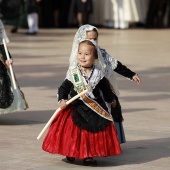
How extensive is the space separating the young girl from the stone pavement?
0.17 metres

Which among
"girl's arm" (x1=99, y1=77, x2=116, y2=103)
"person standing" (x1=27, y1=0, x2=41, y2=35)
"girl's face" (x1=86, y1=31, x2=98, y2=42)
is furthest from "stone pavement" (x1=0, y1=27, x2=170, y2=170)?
"person standing" (x1=27, y1=0, x2=41, y2=35)

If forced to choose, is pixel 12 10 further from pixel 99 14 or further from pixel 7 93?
pixel 7 93

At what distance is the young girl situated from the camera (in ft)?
24.7

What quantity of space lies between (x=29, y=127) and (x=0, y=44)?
1.04 metres

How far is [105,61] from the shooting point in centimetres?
834

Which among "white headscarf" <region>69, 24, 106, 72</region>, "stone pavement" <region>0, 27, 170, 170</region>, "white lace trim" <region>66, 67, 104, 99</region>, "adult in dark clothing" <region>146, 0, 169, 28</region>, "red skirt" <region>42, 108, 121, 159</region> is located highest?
"white headscarf" <region>69, 24, 106, 72</region>

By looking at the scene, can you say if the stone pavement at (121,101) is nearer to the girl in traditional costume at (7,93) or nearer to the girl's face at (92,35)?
the girl in traditional costume at (7,93)

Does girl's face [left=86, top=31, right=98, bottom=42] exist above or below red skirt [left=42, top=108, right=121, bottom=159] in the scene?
above

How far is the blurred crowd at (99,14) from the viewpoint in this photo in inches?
1099

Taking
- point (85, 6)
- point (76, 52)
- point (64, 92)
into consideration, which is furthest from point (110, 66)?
point (85, 6)

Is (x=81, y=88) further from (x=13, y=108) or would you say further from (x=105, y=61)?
(x=13, y=108)

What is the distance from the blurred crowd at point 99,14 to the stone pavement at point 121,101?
3915mm

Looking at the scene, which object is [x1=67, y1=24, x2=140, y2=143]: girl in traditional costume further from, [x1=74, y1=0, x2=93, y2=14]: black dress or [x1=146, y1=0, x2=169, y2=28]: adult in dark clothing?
[x1=146, y1=0, x2=169, y2=28]: adult in dark clothing

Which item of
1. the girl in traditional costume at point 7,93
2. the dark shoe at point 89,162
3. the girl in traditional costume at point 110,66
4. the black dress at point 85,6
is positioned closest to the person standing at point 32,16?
the black dress at point 85,6
